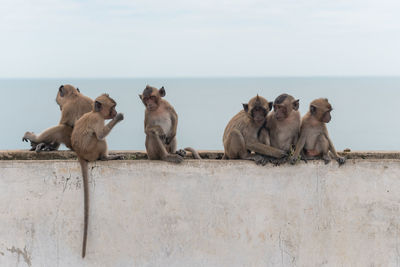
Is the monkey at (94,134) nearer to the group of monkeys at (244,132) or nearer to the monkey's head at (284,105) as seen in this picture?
the group of monkeys at (244,132)

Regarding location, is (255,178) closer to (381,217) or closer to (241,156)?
(241,156)

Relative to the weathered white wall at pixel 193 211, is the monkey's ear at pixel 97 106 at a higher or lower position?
higher

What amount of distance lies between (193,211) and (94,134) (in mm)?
1479

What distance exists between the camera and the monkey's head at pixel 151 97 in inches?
274

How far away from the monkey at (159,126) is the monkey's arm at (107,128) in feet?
1.77

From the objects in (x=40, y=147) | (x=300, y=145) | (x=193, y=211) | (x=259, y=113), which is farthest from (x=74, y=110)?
(x=300, y=145)

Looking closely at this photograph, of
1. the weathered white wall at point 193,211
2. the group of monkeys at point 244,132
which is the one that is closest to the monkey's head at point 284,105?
the group of monkeys at point 244,132

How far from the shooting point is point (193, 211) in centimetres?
646

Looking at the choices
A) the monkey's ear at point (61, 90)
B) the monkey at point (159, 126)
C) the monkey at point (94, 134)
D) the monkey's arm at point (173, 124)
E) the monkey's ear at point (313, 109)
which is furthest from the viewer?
the monkey's ear at point (61, 90)

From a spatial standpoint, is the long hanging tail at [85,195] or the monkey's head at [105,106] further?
the monkey's head at [105,106]

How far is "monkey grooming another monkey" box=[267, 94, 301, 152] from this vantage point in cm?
668

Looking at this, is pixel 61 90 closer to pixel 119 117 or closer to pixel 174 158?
pixel 119 117

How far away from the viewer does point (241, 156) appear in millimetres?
6891

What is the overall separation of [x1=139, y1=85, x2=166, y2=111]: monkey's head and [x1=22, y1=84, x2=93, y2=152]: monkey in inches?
64.3
